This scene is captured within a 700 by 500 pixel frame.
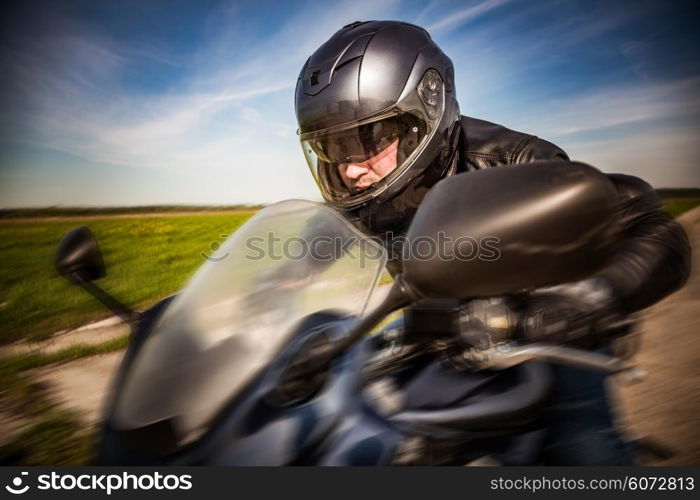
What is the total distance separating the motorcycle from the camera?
622 millimetres

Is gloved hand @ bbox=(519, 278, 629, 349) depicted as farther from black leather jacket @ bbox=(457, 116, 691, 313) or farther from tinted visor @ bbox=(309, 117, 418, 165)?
tinted visor @ bbox=(309, 117, 418, 165)

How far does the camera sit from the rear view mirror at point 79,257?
139 cm

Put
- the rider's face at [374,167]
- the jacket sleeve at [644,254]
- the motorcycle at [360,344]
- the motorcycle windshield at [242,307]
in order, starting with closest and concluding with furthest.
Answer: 1. the motorcycle at [360,344]
2. the motorcycle windshield at [242,307]
3. the jacket sleeve at [644,254]
4. the rider's face at [374,167]

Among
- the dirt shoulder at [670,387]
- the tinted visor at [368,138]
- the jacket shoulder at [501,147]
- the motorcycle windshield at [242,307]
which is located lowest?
the dirt shoulder at [670,387]

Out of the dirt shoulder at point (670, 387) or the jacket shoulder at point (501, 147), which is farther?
the dirt shoulder at point (670, 387)

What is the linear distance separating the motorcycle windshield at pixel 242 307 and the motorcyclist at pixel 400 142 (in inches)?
13.8

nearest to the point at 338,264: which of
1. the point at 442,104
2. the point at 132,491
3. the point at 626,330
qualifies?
the point at 132,491

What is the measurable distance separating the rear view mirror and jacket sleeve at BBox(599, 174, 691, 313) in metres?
1.52

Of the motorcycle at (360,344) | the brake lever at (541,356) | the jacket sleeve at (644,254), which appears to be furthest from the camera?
the jacket sleeve at (644,254)

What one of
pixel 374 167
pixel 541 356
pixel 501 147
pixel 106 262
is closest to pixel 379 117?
pixel 374 167

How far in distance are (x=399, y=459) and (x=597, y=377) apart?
2.81 ft

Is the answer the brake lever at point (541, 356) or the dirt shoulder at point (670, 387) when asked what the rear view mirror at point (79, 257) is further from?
the dirt shoulder at point (670, 387)

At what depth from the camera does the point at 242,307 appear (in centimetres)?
88

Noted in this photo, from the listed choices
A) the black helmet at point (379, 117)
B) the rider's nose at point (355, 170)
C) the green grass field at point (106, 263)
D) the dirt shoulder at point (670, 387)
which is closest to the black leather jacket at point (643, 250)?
the dirt shoulder at point (670, 387)
